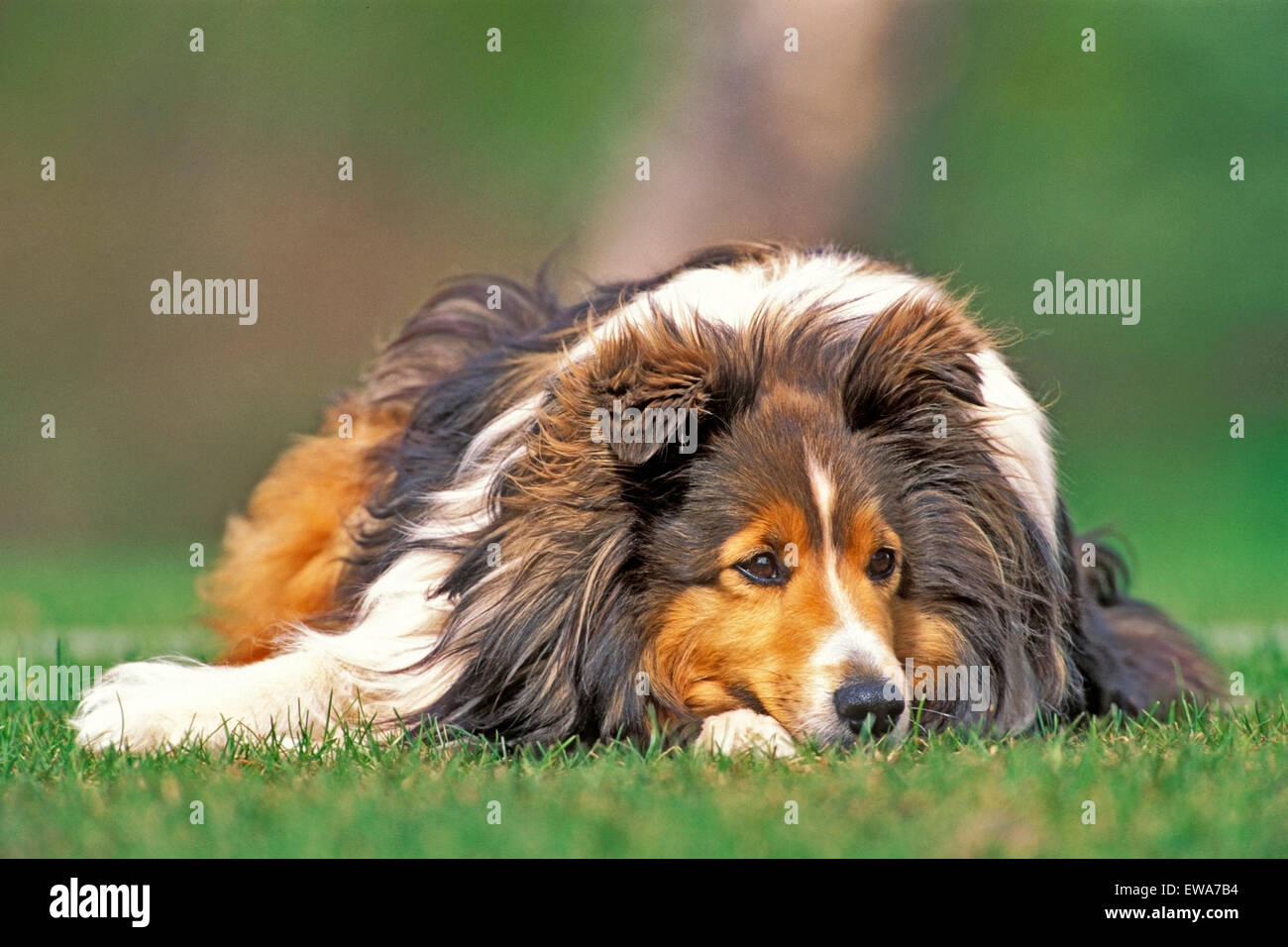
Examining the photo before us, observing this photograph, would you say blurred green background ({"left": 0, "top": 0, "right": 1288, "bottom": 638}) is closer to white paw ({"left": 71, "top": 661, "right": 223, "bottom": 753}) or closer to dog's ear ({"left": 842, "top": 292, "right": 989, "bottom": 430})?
white paw ({"left": 71, "top": 661, "right": 223, "bottom": 753})

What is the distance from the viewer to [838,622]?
153 inches

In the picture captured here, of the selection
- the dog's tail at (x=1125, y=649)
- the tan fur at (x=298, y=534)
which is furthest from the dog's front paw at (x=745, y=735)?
the tan fur at (x=298, y=534)

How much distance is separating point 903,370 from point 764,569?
723 millimetres

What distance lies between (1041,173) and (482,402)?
1093 centimetres

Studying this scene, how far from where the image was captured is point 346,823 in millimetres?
3150

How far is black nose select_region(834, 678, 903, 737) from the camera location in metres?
3.76

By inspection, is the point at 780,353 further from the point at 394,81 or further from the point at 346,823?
the point at 394,81

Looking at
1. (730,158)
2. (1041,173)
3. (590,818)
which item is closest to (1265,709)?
(590,818)

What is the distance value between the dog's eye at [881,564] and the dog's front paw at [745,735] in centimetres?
51

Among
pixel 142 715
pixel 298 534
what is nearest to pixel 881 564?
pixel 142 715

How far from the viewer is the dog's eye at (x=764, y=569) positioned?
3992 millimetres

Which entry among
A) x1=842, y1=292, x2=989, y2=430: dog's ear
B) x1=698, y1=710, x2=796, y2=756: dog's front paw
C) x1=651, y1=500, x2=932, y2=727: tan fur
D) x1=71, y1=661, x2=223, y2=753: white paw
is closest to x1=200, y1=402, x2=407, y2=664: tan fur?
x1=71, y1=661, x2=223, y2=753: white paw

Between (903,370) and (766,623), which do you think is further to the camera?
(903,370)

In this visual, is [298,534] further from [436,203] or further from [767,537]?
[436,203]
